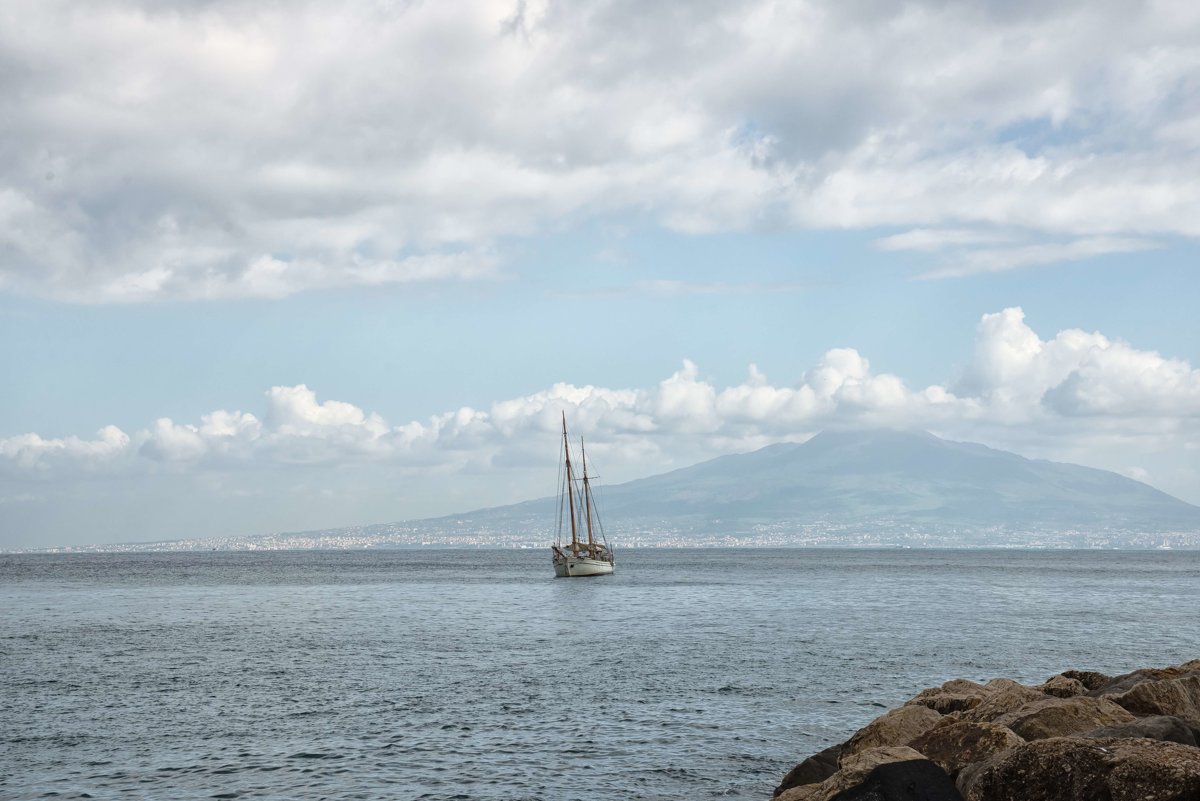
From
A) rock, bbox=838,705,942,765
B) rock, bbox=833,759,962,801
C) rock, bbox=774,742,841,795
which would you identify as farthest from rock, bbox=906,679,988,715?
rock, bbox=833,759,962,801

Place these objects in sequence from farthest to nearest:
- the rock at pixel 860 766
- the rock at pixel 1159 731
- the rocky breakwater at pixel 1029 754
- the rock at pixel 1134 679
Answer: the rock at pixel 1134 679
the rock at pixel 1159 731
the rock at pixel 860 766
the rocky breakwater at pixel 1029 754

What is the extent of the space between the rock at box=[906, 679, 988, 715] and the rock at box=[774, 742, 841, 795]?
3513mm

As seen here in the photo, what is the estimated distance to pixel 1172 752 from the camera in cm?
1177

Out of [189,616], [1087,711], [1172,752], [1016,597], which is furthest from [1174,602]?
[1172,752]

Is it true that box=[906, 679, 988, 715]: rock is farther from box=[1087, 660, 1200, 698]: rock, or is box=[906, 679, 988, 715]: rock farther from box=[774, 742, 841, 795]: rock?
box=[774, 742, 841, 795]: rock

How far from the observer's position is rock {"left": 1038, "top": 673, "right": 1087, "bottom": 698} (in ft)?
77.8

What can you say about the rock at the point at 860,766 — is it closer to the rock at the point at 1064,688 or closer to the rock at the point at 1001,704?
the rock at the point at 1001,704

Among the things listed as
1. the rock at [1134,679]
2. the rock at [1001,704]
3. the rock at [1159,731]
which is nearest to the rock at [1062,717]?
the rock at [1001,704]

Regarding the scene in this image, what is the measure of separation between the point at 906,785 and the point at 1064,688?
1302 centimetres

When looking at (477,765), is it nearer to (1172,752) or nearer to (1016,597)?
(1172,752)

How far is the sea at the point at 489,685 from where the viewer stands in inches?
920

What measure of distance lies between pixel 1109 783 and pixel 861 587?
94.0 m

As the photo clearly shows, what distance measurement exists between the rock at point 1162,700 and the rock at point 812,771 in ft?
16.1

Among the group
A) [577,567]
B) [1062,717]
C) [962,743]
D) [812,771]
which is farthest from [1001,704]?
[577,567]
